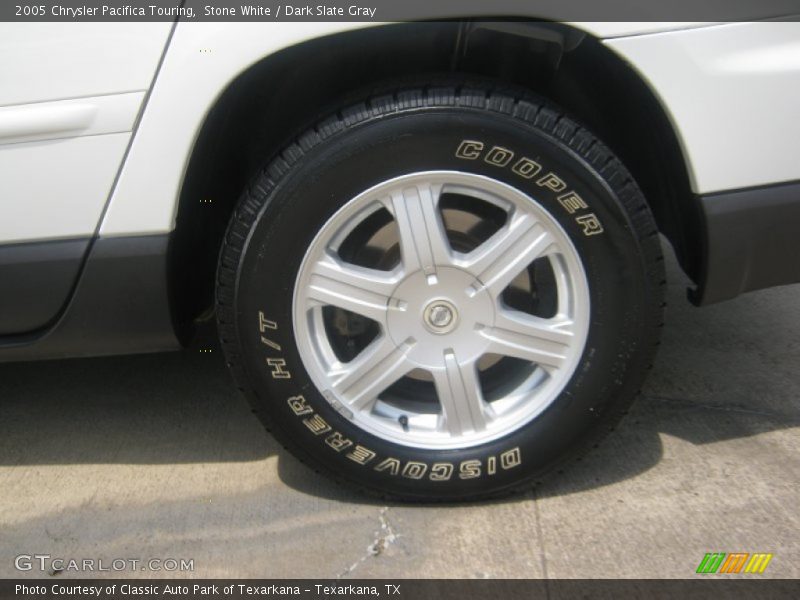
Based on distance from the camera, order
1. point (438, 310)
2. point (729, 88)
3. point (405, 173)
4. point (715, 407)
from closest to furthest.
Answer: point (729, 88) → point (405, 173) → point (438, 310) → point (715, 407)

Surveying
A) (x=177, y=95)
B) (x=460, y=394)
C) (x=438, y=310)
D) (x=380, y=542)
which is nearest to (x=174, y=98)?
(x=177, y=95)

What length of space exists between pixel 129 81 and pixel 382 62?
61 cm

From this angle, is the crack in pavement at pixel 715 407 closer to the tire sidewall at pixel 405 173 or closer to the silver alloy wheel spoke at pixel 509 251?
the tire sidewall at pixel 405 173

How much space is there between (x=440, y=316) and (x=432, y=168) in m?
0.36

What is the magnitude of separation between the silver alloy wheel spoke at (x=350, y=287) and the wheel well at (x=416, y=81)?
30 cm

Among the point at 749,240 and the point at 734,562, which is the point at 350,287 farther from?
the point at 734,562

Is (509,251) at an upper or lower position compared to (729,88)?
lower

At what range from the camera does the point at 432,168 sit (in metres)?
1.90

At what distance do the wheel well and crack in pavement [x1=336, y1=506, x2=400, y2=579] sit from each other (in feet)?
2.32

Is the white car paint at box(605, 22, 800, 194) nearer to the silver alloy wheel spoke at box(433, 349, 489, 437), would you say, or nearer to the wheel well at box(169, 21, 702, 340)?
the wheel well at box(169, 21, 702, 340)

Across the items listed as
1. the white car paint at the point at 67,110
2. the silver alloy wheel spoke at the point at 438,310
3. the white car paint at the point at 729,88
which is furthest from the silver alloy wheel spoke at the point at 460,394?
the white car paint at the point at 67,110

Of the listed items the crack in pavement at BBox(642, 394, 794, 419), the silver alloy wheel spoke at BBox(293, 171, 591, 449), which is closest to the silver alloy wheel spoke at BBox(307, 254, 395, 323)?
the silver alloy wheel spoke at BBox(293, 171, 591, 449)

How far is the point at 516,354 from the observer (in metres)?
2.05

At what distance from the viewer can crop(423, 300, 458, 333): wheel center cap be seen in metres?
2.02
